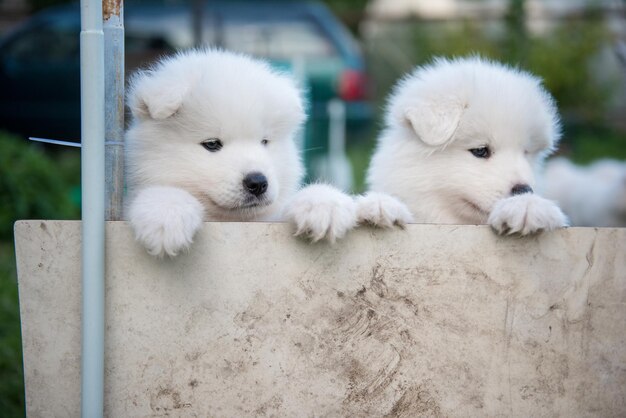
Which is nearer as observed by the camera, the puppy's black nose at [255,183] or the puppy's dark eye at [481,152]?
the puppy's black nose at [255,183]

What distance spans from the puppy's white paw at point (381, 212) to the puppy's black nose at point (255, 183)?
46cm

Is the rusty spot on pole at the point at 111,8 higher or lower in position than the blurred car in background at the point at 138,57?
lower

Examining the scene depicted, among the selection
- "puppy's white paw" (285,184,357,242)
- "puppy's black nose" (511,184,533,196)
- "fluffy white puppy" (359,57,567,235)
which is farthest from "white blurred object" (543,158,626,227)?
"puppy's white paw" (285,184,357,242)

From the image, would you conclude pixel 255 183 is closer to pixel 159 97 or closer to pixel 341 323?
pixel 159 97

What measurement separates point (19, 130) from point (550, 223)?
878cm

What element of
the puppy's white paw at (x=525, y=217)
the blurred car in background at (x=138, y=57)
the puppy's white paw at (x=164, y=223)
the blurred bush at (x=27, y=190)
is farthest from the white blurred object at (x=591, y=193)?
the puppy's white paw at (x=164, y=223)

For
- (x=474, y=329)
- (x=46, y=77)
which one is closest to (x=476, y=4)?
(x=46, y=77)

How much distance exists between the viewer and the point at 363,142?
12.2m

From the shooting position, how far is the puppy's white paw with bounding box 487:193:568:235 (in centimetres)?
305

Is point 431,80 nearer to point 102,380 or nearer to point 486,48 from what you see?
point 102,380

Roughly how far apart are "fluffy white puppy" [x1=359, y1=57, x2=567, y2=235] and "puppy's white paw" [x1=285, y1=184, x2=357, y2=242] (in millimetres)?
865

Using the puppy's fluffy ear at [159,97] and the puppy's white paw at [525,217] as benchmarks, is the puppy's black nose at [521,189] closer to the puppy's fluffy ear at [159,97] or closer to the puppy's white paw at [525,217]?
the puppy's white paw at [525,217]

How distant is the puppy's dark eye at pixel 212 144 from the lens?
3.48 m

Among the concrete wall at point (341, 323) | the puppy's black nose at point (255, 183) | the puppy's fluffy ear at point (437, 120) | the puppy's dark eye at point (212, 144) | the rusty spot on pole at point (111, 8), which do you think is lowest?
the concrete wall at point (341, 323)
